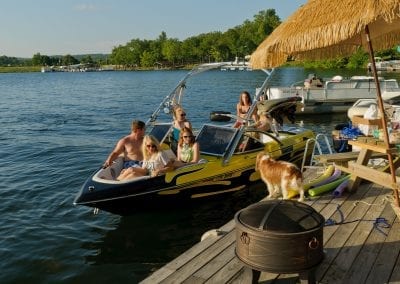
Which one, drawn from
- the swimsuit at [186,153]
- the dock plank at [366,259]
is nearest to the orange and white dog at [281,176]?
the dock plank at [366,259]

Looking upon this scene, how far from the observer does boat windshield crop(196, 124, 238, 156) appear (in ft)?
27.5

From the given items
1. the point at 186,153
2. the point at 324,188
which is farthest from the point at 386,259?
the point at 186,153

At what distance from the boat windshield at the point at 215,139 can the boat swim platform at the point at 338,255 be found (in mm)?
2866

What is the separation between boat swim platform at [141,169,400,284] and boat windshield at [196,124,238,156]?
9.40 ft

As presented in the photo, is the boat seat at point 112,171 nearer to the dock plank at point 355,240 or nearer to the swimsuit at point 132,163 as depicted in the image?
the swimsuit at point 132,163

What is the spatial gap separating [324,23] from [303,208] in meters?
1.73

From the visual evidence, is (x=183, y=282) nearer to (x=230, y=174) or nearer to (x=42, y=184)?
(x=230, y=174)

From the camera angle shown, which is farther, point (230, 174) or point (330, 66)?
point (330, 66)

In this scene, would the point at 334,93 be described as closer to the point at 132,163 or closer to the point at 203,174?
A: the point at 203,174

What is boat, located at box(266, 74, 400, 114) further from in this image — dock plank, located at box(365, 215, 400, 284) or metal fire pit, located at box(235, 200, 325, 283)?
metal fire pit, located at box(235, 200, 325, 283)

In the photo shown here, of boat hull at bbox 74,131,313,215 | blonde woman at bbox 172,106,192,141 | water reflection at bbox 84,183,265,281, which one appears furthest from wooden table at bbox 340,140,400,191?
blonde woman at bbox 172,106,192,141

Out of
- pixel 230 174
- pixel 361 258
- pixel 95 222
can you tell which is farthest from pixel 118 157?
pixel 361 258

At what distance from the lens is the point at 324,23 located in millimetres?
4156

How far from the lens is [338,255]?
14.7 ft
